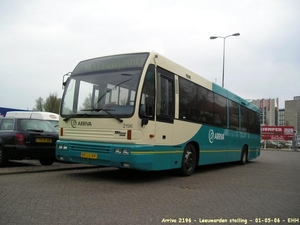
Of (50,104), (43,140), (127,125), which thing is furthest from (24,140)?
(50,104)

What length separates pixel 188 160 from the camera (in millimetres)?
9844

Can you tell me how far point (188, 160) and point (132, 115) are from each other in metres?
3.11

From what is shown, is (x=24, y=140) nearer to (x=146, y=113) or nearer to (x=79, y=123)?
(x=79, y=123)

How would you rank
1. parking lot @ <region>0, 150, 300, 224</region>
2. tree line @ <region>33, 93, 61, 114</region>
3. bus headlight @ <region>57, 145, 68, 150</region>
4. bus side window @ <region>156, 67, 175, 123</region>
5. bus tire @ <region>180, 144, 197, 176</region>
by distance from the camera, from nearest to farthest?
parking lot @ <region>0, 150, 300, 224</region> < bus side window @ <region>156, 67, 175, 123</region> < bus headlight @ <region>57, 145, 68, 150</region> < bus tire @ <region>180, 144, 197, 176</region> < tree line @ <region>33, 93, 61, 114</region>

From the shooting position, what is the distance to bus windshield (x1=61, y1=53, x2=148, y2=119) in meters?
7.81

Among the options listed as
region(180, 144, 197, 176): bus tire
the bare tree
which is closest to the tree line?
the bare tree

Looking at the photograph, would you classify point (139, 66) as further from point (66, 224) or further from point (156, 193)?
point (66, 224)

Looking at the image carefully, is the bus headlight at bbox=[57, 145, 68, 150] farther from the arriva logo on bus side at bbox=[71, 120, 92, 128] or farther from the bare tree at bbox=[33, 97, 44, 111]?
the bare tree at bbox=[33, 97, 44, 111]

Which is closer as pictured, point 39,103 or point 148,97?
point 148,97

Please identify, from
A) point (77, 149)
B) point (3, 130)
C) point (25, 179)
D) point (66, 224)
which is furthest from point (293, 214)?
point (3, 130)

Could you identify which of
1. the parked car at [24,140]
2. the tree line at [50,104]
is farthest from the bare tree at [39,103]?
the parked car at [24,140]

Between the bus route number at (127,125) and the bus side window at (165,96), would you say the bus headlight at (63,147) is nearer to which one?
the bus route number at (127,125)

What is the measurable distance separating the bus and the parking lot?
69 centimetres

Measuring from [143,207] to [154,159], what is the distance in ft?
7.95
